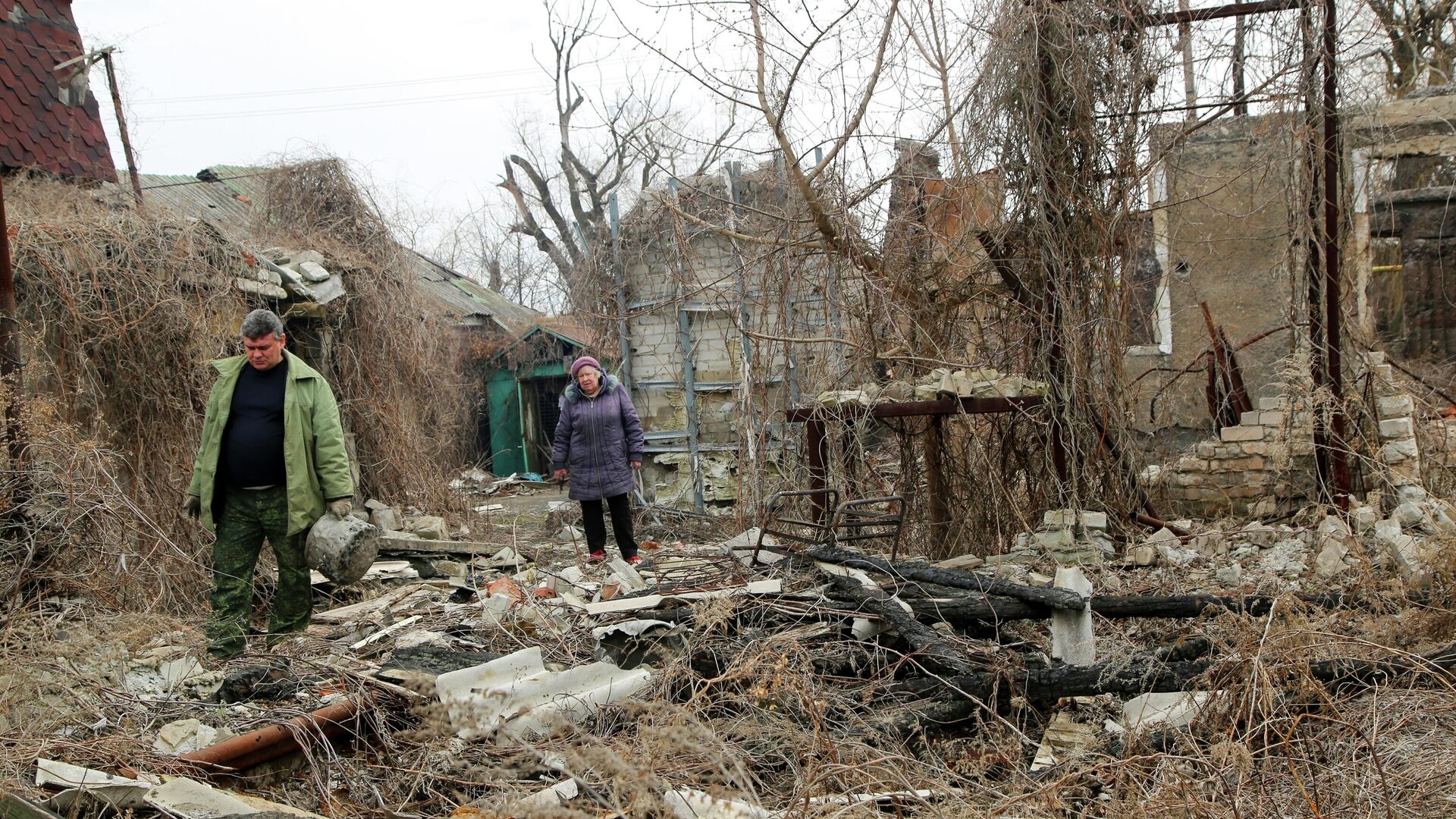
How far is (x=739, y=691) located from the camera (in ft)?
14.4

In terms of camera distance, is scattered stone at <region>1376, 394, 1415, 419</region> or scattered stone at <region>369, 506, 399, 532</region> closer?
scattered stone at <region>1376, 394, 1415, 419</region>

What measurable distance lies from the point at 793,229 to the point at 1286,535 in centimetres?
421

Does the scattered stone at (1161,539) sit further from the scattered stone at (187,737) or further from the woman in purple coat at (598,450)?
the scattered stone at (187,737)

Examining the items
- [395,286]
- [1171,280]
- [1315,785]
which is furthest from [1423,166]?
[1315,785]

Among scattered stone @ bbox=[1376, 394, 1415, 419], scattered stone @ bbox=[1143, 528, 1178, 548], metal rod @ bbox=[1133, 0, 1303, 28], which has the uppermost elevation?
metal rod @ bbox=[1133, 0, 1303, 28]

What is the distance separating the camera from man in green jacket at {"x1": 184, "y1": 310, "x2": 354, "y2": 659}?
19.0ft

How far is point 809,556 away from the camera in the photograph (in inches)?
225

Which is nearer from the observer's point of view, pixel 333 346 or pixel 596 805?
pixel 596 805

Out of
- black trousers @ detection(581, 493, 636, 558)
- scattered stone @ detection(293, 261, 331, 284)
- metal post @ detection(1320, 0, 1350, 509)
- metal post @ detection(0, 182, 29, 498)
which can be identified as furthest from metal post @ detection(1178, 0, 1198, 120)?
scattered stone @ detection(293, 261, 331, 284)

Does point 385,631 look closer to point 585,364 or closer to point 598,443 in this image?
point 598,443

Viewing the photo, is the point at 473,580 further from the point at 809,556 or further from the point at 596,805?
the point at 596,805

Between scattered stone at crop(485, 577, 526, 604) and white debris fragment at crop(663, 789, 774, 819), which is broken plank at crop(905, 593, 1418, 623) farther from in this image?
scattered stone at crop(485, 577, 526, 604)

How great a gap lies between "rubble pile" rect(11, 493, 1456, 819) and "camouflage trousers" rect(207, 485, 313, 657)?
0.16m

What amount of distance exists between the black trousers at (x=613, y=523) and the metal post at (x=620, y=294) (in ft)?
16.4
